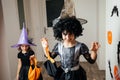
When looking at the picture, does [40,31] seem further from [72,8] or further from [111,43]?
[111,43]

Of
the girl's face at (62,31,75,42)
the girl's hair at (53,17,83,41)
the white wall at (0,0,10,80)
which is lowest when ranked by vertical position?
the white wall at (0,0,10,80)

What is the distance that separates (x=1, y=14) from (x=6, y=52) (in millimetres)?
507

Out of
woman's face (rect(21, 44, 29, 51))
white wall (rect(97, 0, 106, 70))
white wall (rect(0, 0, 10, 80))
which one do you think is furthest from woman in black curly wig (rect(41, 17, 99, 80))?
white wall (rect(97, 0, 106, 70))

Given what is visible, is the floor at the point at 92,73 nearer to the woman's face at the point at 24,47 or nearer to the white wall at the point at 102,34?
the white wall at the point at 102,34

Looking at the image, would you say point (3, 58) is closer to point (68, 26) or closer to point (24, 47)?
point (24, 47)

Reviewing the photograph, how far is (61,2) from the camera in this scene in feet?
12.5

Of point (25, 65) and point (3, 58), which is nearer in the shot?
point (25, 65)

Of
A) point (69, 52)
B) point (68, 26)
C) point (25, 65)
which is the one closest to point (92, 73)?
point (25, 65)

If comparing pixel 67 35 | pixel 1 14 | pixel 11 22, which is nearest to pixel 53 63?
pixel 67 35

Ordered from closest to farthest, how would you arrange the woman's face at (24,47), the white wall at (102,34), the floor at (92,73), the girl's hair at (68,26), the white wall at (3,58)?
the girl's hair at (68,26)
the woman's face at (24,47)
the white wall at (3,58)
the floor at (92,73)
the white wall at (102,34)

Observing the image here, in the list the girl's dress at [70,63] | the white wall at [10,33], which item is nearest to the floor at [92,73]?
the white wall at [10,33]

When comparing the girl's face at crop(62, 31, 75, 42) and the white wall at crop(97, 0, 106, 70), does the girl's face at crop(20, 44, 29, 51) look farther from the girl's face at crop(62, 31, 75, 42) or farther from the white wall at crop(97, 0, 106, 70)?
the white wall at crop(97, 0, 106, 70)

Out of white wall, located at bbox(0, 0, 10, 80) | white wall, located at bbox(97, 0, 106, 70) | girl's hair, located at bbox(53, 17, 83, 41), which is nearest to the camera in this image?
girl's hair, located at bbox(53, 17, 83, 41)

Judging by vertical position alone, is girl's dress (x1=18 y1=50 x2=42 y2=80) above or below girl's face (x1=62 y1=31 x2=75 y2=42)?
below
